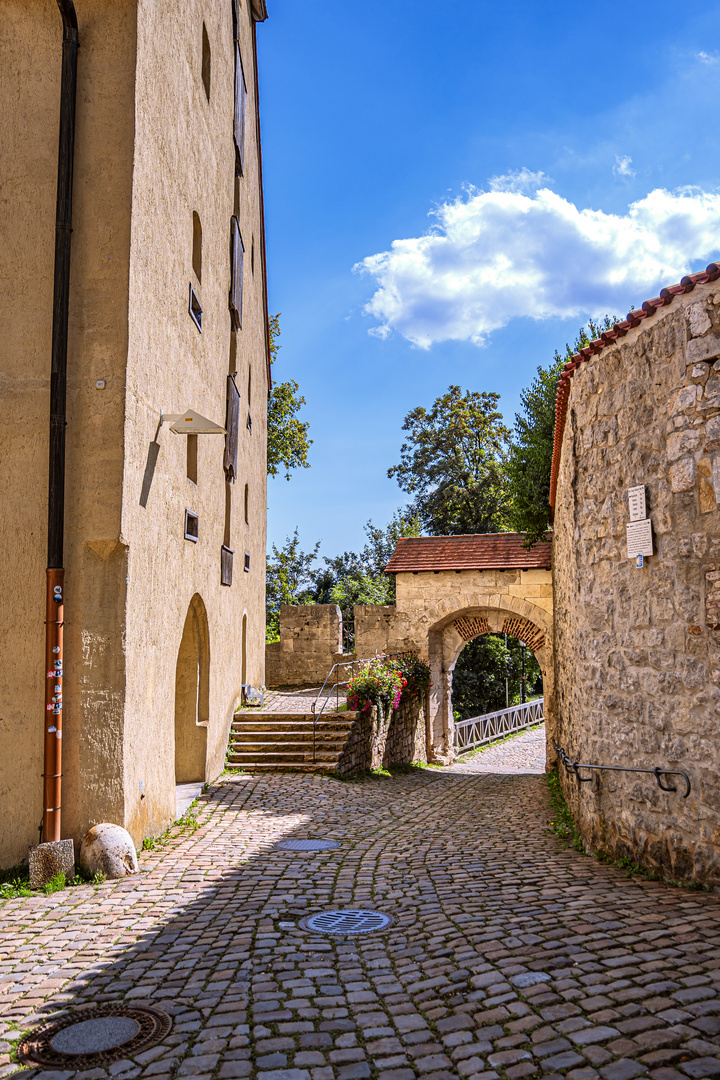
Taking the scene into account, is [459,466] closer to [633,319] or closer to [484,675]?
[484,675]

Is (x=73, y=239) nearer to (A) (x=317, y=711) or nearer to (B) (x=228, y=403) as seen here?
(B) (x=228, y=403)

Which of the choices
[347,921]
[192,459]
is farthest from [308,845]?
[192,459]

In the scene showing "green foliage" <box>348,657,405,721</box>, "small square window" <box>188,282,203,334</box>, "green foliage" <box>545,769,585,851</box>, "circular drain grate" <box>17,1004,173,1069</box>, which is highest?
"small square window" <box>188,282,203,334</box>

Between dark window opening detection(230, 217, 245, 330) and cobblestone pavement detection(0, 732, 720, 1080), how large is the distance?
819cm

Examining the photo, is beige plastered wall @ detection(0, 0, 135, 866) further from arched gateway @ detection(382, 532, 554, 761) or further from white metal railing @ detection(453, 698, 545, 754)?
white metal railing @ detection(453, 698, 545, 754)

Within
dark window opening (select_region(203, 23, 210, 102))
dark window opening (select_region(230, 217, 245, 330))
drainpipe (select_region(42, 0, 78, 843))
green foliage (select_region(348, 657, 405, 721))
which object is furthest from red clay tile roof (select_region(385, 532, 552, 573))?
drainpipe (select_region(42, 0, 78, 843))

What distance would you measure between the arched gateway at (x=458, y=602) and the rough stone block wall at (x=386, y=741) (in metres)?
0.96

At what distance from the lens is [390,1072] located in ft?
10.0

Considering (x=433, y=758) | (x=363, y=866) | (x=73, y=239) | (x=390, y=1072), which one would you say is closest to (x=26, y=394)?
(x=73, y=239)

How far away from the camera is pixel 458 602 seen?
16984mm

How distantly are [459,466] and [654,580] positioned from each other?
25.6 m

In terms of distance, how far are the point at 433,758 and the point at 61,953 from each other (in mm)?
14445

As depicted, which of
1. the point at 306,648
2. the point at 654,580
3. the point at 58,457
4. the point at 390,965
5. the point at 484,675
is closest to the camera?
the point at 390,965

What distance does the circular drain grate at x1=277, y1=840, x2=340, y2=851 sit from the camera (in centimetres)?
724
